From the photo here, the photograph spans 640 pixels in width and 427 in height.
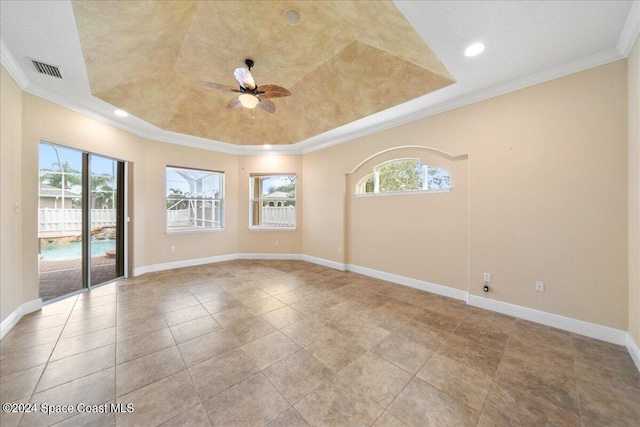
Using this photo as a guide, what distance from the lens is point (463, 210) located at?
3.27m

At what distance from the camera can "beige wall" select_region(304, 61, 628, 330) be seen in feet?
7.43

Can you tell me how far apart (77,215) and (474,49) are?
19.3 ft

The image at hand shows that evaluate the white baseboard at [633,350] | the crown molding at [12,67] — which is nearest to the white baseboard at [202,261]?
the crown molding at [12,67]

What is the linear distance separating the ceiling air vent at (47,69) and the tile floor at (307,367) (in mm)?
2861

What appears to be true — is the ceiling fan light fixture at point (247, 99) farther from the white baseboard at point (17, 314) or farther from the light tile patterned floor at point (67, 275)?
the light tile patterned floor at point (67, 275)

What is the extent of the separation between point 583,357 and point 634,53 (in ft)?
9.01

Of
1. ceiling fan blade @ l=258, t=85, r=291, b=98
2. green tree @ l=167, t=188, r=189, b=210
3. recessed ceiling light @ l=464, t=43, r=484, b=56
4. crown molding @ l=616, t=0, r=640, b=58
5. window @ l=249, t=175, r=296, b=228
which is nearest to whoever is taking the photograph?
crown molding @ l=616, t=0, r=640, b=58

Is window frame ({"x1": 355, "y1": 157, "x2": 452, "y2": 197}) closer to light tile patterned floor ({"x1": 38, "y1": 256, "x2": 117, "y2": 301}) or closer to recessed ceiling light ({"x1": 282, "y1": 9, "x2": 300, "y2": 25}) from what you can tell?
recessed ceiling light ({"x1": 282, "y1": 9, "x2": 300, "y2": 25})

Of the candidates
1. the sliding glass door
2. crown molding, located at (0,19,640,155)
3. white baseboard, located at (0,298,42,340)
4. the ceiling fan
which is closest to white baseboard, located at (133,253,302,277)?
the sliding glass door

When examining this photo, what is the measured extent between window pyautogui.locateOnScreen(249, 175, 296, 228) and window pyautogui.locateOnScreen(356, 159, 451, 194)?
204cm

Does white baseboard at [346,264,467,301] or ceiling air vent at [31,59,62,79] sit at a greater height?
ceiling air vent at [31,59,62,79]

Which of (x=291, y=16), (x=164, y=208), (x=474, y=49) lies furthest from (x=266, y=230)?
(x=474, y=49)

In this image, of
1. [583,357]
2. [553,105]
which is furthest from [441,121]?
[583,357]

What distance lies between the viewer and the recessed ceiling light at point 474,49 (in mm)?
2221
